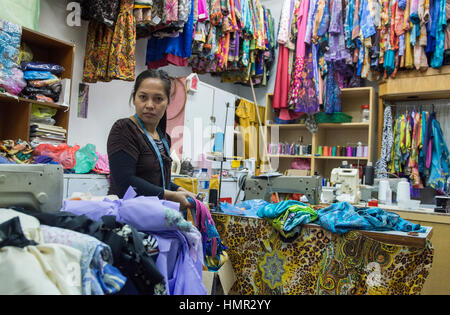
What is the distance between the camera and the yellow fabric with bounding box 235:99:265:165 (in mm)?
4999

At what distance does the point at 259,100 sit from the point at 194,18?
252cm

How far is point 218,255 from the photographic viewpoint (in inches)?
55.0

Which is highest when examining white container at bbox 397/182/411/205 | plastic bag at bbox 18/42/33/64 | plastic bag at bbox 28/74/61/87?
plastic bag at bbox 18/42/33/64

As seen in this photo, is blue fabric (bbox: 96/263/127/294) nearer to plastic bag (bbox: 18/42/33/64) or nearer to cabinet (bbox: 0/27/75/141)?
cabinet (bbox: 0/27/75/141)

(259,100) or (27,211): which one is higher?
(259,100)

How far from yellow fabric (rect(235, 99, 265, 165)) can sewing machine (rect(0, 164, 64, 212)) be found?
13.4 ft

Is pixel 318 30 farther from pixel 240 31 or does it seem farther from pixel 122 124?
pixel 122 124

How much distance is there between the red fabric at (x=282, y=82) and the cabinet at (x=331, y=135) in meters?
0.35

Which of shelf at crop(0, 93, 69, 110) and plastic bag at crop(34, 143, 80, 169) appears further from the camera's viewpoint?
plastic bag at crop(34, 143, 80, 169)

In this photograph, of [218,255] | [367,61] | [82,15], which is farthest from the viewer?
[367,61]

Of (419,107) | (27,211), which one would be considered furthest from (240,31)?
(27,211)

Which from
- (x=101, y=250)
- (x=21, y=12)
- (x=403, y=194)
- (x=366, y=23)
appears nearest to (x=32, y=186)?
(x=101, y=250)

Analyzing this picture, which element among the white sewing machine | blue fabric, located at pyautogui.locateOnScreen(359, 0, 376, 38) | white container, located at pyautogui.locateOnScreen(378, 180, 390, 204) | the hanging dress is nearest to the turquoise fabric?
blue fabric, located at pyautogui.locateOnScreen(359, 0, 376, 38)

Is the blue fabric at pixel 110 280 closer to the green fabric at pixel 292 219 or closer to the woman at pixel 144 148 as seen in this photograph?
the woman at pixel 144 148
